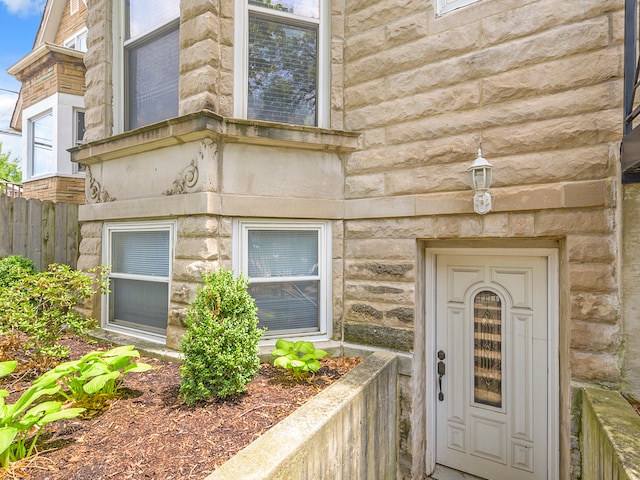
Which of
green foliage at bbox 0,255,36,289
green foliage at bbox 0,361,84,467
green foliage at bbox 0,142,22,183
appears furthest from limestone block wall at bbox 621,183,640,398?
green foliage at bbox 0,142,22,183

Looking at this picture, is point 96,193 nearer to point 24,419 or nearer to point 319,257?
point 319,257

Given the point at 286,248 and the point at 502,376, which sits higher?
the point at 286,248

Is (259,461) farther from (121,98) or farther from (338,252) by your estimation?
(121,98)

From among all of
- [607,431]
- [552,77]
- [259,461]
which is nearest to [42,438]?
[259,461]

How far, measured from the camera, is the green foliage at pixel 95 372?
2.47m

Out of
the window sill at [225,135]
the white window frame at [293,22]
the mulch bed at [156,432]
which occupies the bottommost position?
the mulch bed at [156,432]

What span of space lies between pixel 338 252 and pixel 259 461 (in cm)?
259

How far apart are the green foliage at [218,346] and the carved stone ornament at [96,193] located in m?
2.47

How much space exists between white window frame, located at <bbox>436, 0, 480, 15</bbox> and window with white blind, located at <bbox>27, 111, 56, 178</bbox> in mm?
10152

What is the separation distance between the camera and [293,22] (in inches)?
161

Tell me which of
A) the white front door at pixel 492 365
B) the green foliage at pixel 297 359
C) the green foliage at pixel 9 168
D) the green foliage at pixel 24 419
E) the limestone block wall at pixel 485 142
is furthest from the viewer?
the green foliage at pixel 9 168

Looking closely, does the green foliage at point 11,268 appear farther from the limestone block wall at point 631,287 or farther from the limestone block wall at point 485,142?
the limestone block wall at point 631,287

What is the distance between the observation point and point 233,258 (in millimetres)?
3818

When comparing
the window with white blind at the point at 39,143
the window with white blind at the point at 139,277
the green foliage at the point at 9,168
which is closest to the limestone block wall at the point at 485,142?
the window with white blind at the point at 139,277
